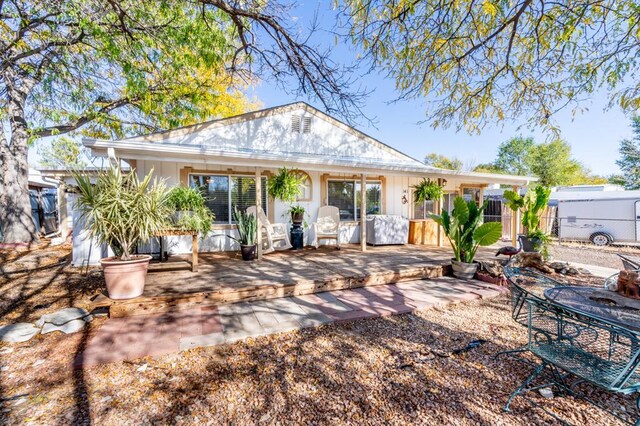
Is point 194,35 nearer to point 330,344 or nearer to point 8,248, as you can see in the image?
point 330,344

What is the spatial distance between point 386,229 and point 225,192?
4.42 meters

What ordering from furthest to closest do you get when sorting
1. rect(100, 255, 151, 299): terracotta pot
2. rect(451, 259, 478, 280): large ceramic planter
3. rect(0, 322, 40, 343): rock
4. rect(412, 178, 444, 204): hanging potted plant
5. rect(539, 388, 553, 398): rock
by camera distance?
rect(412, 178, 444, 204): hanging potted plant
rect(451, 259, 478, 280): large ceramic planter
rect(100, 255, 151, 299): terracotta pot
rect(0, 322, 40, 343): rock
rect(539, 388, 553, 398): rock

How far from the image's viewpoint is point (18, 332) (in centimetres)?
280

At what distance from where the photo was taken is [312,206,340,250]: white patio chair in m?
6.68

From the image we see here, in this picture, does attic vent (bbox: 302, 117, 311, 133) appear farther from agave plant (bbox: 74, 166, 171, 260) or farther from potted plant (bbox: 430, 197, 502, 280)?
agave plant (bbox: 74, 166, 171, 260)

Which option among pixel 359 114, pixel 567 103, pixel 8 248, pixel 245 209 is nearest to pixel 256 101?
pixel 245 209

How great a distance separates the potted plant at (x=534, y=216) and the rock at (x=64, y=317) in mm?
8106

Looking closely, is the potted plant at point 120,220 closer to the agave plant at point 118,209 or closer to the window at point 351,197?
the agave plant at point 118,209

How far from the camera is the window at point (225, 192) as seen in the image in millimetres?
6488

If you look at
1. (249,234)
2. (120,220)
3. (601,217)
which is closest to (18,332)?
(120,220)

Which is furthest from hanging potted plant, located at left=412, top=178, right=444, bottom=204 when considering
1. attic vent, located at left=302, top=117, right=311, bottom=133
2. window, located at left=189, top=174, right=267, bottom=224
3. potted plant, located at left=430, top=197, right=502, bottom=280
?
window, located at left=189, top=174, right=267, bottom=224

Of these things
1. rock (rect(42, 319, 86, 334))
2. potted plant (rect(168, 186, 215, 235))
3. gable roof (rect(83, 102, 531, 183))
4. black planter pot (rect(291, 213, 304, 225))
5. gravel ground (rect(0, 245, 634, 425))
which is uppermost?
gable roof (rect(83, 102, 531, 183))

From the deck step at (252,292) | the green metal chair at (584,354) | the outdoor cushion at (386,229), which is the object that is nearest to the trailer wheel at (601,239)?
the outdoor cushion at (386,229)

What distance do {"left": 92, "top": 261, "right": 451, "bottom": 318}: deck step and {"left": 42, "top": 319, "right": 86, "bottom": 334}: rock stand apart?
0.24 m
